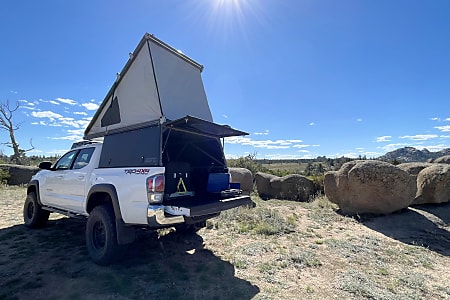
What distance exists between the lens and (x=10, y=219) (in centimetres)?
724

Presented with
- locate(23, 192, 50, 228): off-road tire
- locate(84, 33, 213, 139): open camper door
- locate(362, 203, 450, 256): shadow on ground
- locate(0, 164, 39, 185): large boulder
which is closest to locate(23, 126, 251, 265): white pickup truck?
locate(23, 192, 50, 228): off-road tire

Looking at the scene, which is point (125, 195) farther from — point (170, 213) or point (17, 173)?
point (17, 173)

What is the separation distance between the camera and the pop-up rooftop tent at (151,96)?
14.8 ft

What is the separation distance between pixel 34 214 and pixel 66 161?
1.84 m

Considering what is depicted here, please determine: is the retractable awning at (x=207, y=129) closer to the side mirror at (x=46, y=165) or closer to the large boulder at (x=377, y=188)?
the side mirror at (x=46, y=165)

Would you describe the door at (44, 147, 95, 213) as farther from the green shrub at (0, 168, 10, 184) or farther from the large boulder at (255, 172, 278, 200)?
the green shrub at (0, 168, 10, 184)

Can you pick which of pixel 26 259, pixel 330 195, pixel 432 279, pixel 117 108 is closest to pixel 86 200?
pixel 26 259

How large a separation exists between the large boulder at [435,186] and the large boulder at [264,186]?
5925 millimetres

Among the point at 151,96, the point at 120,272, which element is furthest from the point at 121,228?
the point at 151,96

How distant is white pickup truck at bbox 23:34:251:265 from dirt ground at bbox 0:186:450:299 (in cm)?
61

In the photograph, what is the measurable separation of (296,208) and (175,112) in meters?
6.44

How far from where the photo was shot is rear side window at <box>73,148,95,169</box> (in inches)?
196

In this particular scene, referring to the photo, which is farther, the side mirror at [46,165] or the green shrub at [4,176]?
the green shrub at [4,176]

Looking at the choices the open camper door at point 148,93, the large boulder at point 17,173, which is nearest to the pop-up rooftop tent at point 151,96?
the open camper door at point 148,93
